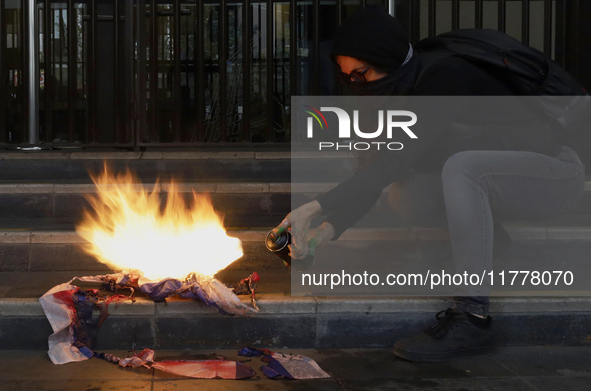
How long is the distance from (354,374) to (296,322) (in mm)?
491

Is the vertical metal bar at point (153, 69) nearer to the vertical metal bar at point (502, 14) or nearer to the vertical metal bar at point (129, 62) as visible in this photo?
the vertical metal bar at point (129, 62)

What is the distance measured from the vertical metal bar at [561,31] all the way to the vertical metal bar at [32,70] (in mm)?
5532

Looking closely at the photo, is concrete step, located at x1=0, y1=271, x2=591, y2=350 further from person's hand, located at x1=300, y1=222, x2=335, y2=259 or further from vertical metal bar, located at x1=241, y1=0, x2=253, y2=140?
vertical metal bar, located at x1=241, y1=0, x2=253, y2=140

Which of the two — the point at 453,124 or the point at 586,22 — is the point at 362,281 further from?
the point at 586,22

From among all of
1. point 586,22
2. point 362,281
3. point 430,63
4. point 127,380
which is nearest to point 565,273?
point 362,281

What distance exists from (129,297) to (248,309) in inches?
25.5

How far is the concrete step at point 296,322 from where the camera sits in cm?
321

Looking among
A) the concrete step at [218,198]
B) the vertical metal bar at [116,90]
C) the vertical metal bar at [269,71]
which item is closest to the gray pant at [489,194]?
the concrete step at [218,198]

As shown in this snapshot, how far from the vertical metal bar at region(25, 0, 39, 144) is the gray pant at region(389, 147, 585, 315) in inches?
198

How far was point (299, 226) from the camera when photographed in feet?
9.36

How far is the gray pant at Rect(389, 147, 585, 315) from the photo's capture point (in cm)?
300

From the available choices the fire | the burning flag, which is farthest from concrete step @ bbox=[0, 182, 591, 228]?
the fire

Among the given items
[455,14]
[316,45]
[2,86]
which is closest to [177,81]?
[316,45]

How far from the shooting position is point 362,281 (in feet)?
12.8
